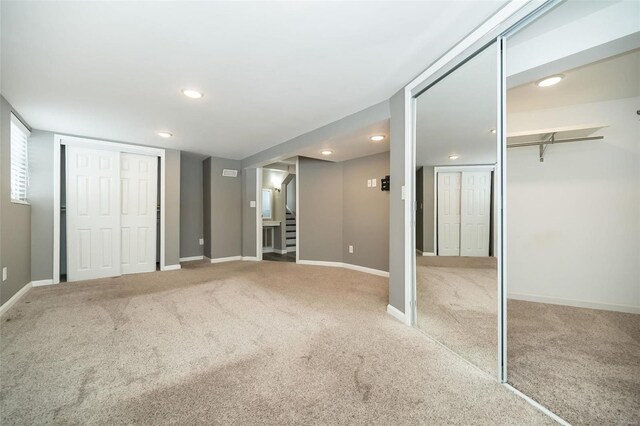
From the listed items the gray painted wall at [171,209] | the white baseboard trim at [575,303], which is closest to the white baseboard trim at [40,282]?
the gray painted wall at [171,209]

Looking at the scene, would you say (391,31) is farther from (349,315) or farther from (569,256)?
(569,256)

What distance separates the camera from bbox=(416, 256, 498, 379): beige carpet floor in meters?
1.76

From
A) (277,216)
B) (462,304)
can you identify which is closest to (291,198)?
(277,216)

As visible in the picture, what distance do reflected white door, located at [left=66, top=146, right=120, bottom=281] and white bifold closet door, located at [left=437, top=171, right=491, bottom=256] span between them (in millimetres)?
4836

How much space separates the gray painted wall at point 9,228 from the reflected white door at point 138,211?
1152 millimetres

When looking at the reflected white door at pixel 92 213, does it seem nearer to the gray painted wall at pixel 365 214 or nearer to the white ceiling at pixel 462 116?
the gray painted wall at pixel 365 214

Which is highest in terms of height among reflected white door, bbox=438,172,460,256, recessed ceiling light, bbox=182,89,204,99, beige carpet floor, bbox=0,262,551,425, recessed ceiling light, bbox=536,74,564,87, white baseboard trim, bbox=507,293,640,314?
recessed ceiling light, bbox=182,89,204,99

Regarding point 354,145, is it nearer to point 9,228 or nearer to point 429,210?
point 429,210

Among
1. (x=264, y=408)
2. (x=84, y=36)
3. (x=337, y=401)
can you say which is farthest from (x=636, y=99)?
(x=84, y=36)

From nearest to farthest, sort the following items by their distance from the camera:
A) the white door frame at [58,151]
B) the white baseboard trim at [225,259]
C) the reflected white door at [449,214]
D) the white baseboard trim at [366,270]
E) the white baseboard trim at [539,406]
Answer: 1. the white baseboard trim at [539,406]
2. the reflected white door at [449,214]
3. the white door frame at [58,151]
4. the white baseboard trim at [366,270]
5. the white baseboard trim at [225,259]

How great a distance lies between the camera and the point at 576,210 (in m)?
2.63

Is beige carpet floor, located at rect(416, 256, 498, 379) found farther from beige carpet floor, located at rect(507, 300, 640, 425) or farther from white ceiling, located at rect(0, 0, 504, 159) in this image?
white ceiling, located at rect(0, 0, 504, 159)

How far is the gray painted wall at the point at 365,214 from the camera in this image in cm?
434

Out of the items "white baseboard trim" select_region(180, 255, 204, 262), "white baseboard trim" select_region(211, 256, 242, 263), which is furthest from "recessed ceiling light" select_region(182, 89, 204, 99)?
"white baseboard trim" select_region(180, 255, 204, 262)
